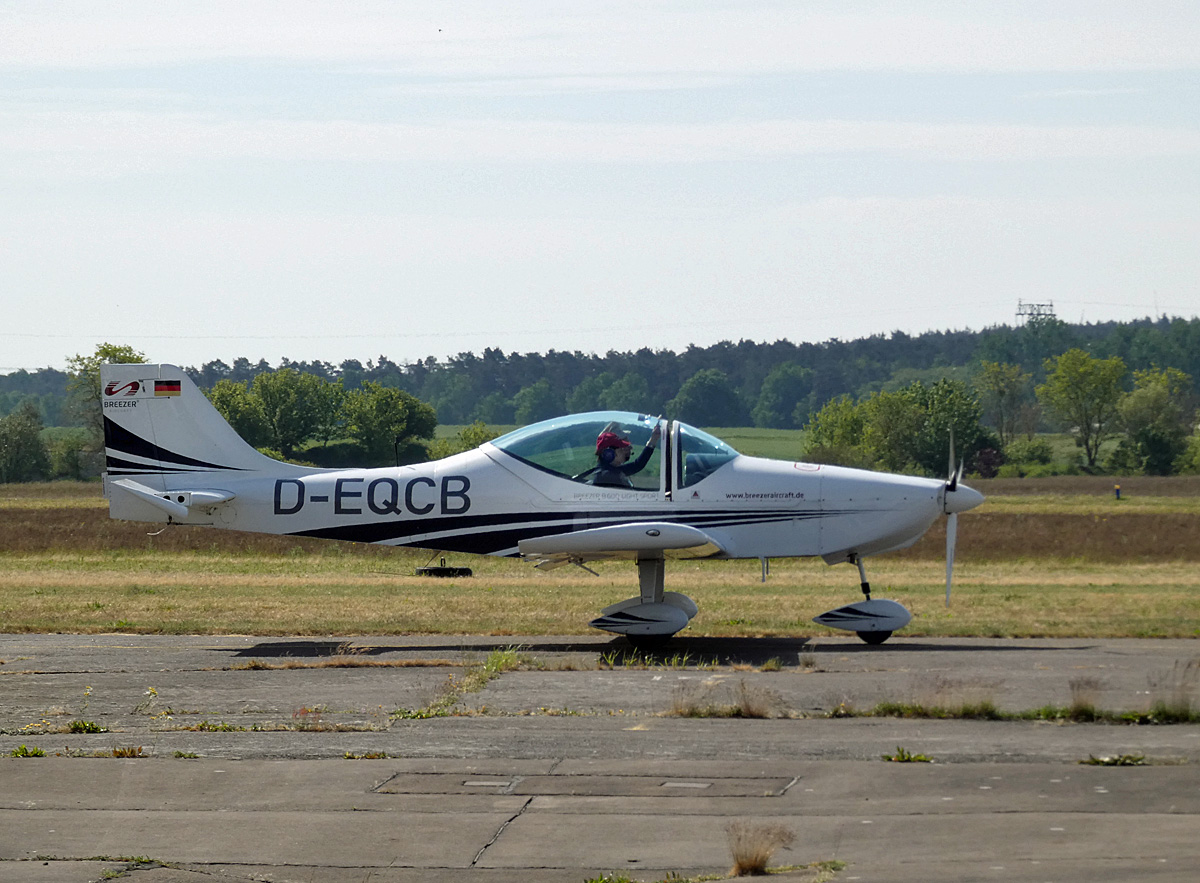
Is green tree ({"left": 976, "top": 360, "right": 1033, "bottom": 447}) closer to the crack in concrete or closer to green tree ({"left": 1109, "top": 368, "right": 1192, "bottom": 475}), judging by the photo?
green tree ({"left": 1109, "top": 368, "right": 1192, "bottom": 475})

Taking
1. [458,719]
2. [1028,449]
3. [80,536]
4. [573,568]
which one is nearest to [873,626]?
[458,719]

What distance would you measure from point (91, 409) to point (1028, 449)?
66773mm

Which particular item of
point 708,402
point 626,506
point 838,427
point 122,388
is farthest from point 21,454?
point 626,506

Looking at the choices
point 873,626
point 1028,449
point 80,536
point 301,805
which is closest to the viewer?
point 301,805

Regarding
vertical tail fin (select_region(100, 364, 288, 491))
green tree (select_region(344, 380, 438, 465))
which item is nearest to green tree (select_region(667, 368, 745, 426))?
green tree (select_region(344, 380, 438, 465))

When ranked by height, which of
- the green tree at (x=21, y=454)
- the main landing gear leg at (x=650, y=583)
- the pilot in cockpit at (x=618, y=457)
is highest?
the pilot in cockpit at (x=618, y=457)

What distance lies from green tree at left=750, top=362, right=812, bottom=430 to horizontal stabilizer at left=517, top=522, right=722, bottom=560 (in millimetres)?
128287

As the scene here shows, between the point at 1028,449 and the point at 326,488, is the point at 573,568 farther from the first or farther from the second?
the point at 1028,449

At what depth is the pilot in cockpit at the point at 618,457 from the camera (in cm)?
1594

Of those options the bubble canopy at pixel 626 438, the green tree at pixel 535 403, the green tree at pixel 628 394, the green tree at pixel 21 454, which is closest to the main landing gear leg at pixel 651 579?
the bubble canopy at pixel 626 438

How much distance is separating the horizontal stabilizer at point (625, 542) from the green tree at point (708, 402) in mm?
118435

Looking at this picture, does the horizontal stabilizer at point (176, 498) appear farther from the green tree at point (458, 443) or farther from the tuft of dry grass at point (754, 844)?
the green tree at point (458, 443)

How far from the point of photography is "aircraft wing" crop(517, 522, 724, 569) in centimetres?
1529

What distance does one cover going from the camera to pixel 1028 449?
10062 cm
